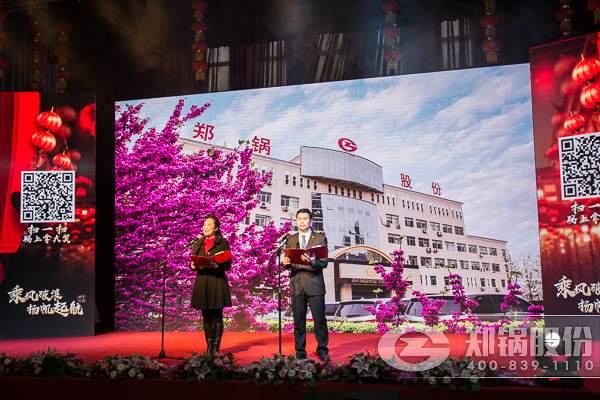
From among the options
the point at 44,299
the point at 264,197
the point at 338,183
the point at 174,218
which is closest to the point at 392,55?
the point at 338,183

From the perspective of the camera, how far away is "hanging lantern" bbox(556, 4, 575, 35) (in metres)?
4.37

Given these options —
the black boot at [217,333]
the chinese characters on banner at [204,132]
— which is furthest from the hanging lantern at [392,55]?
the black boot at [217,333]

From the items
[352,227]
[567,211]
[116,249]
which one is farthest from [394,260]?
[116,249]

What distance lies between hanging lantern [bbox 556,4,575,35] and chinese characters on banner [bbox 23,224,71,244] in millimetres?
5490

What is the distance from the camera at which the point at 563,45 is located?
444cm

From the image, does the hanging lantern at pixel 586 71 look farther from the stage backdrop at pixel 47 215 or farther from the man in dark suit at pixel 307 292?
the stage backdrop at pixel 47 215

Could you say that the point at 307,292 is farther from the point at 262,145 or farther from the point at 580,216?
the point at 580,216

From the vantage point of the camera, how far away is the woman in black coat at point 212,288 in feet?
11.5

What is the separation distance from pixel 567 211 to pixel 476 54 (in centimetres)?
191

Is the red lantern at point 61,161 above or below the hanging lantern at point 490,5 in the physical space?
below

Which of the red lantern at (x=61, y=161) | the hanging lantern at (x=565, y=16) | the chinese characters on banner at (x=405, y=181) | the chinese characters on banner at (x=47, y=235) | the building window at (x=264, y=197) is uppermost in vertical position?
the hanging lantern at (x=565, y=16)

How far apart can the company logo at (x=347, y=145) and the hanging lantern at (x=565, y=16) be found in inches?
91.5

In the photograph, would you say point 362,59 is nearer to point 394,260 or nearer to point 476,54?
point 476,54

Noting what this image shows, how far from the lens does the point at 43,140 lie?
527cm
